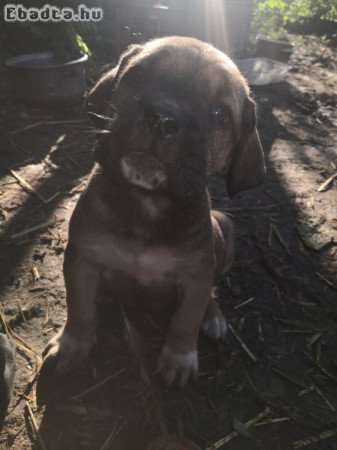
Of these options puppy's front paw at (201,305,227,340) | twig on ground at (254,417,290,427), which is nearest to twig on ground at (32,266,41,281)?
puppy's front paw at (201,305,227,340)

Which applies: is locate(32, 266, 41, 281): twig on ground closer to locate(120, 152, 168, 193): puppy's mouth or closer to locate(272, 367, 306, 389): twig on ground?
locate(120, 152, 168, 193): puppy's mouth

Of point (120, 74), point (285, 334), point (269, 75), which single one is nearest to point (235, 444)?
point (285, 334)

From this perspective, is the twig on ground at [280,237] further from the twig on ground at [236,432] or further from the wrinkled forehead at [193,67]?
the wrinkled forehead at [193,67]

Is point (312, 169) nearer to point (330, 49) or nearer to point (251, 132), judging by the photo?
point (251, 132)

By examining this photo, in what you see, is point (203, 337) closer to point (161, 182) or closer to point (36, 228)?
point (161, 182)

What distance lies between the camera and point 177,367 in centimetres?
312

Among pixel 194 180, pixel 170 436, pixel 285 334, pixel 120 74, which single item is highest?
pixel 120 74

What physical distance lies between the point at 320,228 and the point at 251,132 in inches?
88.5

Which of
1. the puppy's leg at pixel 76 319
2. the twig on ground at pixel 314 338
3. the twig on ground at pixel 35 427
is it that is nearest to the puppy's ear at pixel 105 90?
the puppy's leg at pixel 76 319

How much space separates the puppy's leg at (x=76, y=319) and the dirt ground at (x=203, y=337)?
0.13 m

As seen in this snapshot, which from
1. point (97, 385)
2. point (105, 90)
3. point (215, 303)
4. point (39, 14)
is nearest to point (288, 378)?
point (215, 303)

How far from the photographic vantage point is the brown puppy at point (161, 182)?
243cm

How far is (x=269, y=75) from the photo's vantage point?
352 inches

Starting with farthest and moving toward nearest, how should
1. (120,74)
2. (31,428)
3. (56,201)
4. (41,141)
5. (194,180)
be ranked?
→ 1. (41,141)
2. (56,201)
3. (120,74)
4. (31,428)
5. (194,180)
